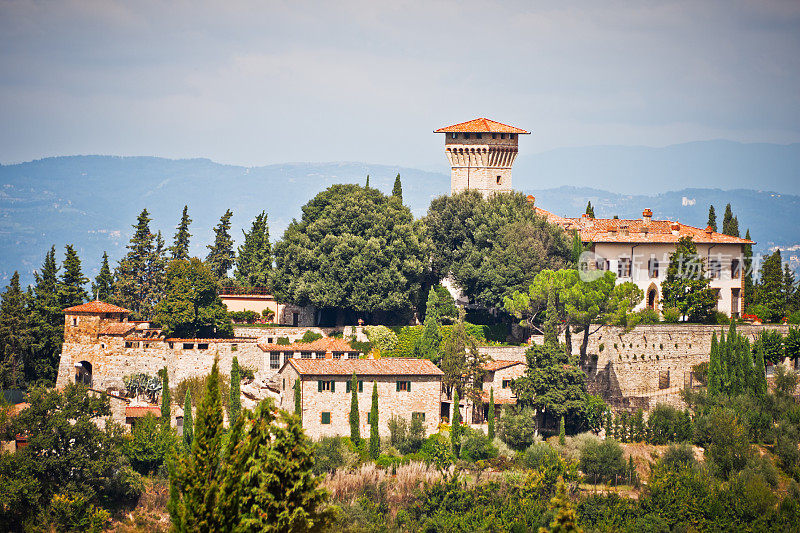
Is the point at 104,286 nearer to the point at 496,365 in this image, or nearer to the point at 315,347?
the point at 315,347

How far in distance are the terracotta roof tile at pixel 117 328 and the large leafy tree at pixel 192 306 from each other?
1538mm

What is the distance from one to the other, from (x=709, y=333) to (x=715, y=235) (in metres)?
9.25

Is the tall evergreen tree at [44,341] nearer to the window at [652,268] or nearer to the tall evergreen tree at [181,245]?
the tall evergreen tree at [181,245]

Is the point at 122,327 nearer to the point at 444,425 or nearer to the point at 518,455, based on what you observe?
the point at 444,425

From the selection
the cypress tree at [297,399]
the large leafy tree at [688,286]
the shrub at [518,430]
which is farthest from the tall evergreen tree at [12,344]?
the large leafy tree at [688,286]

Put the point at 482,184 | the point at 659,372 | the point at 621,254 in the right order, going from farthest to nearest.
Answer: the point at 482,184, the point at 621,254, the point at 659,372

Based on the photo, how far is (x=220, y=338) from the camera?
5466 centimetres

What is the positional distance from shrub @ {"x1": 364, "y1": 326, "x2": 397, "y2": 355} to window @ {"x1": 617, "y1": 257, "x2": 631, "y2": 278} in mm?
14227

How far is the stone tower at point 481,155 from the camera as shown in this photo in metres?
65.4

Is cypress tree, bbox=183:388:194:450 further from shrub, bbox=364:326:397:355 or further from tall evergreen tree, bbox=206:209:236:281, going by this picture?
tall evergreen tree, bbox=206:209:236:281

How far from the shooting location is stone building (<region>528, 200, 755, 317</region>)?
61.1 meters

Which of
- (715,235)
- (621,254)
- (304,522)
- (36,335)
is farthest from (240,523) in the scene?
(715,235)

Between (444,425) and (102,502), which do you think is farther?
(444,425)

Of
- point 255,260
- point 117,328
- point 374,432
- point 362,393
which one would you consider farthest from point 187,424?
point 255,260
